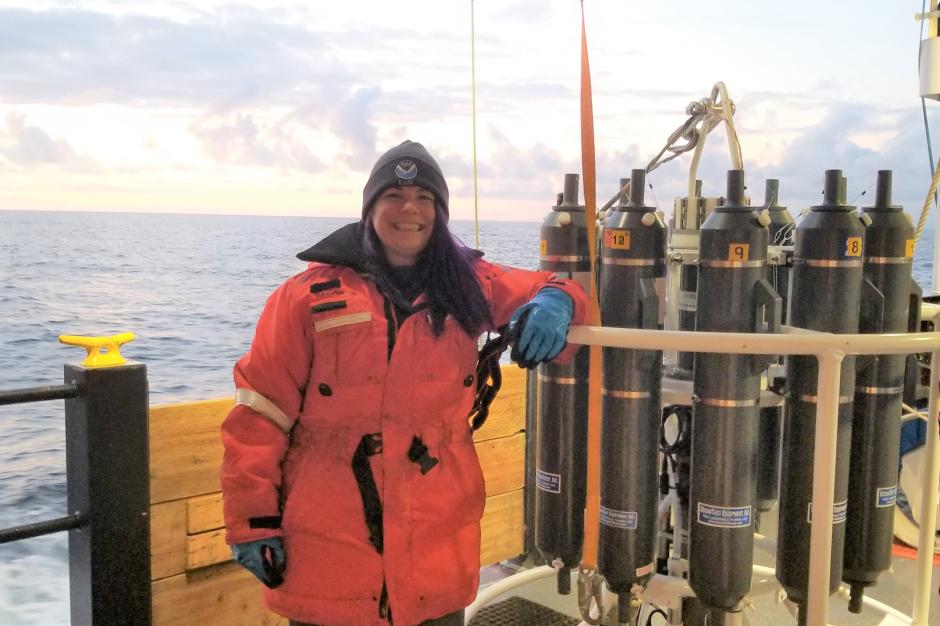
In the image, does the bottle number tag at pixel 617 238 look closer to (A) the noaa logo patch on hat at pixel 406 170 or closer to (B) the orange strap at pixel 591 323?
(B) the orange strap at pixel 591 323

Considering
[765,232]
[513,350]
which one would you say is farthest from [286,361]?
[765,232]

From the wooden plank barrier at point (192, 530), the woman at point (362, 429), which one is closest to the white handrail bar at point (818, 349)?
the woman at point (362, 429)

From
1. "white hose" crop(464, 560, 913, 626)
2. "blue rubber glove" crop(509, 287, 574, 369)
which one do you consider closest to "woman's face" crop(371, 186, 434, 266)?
"blue rubber glove" crop(509, 287, 574, 369)

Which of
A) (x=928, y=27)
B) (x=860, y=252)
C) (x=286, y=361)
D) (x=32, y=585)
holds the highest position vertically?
(x=928, y=27)

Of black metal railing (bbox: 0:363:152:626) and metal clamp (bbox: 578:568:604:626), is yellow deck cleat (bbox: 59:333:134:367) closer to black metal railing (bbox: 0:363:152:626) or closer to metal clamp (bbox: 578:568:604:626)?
black metal railing (bbox: 0:363:152:626)

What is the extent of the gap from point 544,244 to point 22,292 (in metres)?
4.94

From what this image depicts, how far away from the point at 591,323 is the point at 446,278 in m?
0.30

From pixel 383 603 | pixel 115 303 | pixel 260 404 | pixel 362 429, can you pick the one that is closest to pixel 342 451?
pixel 362 429

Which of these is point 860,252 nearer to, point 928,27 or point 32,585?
point 928,27

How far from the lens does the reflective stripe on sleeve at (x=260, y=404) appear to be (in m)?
1.51

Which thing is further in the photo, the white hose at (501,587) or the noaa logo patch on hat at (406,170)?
the white hose at (501,587)

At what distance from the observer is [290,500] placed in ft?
5.03

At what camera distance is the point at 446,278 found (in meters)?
1.61

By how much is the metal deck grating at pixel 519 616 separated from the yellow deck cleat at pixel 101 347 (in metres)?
1.29
